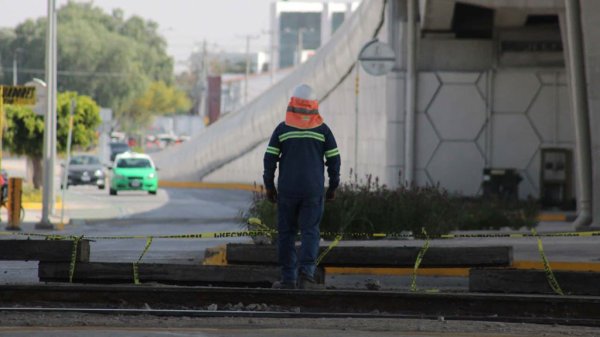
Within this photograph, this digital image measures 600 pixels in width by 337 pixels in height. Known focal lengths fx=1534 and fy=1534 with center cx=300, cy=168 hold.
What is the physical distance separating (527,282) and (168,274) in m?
3.43

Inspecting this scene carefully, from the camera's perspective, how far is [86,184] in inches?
2512

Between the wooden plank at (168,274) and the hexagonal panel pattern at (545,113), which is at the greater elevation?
the hexagonal panel pattern at (545,113)

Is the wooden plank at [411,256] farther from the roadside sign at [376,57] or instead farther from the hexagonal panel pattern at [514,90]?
the hexagonal panel pattern at [514,90]

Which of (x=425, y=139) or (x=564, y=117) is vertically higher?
(x=564, y=117)

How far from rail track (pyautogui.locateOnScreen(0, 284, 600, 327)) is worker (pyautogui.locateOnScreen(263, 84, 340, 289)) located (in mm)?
666

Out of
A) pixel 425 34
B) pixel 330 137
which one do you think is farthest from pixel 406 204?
pixel 425 34

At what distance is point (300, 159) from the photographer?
13.6 m

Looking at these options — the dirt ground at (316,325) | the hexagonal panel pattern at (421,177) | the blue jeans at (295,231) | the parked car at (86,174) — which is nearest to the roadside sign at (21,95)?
the hexagonal panel pattern at (421,177)

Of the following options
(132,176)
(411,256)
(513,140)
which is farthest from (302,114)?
(132,176)

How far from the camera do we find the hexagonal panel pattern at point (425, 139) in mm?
38219

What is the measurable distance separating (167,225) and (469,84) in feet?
28.3

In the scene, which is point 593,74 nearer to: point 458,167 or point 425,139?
point 425,139

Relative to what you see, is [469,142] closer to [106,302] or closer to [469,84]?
[469,84]

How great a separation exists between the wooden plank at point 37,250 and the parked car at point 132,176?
39.8 m
